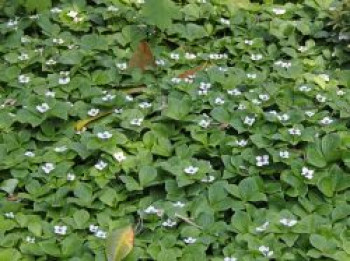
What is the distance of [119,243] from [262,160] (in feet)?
2.51

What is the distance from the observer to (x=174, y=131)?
381 centimetres

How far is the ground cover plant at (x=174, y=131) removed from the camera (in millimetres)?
3236

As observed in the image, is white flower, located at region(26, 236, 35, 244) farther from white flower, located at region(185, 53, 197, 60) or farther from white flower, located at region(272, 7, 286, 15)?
white flower, located at region(272, 7, 286, 15)

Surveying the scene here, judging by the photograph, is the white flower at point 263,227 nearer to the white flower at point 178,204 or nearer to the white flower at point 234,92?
the white flower at point 178,204

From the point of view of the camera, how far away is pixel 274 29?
4602mm

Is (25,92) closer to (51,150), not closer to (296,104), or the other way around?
(51,150)

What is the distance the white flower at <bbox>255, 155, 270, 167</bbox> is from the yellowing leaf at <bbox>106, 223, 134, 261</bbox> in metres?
0.64

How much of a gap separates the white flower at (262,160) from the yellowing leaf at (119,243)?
0.64 metres

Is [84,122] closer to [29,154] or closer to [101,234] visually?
[29,154]

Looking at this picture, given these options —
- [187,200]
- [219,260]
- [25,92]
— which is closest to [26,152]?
[25,92]

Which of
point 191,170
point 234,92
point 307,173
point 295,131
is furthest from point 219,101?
point 307,173

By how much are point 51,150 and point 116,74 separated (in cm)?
69

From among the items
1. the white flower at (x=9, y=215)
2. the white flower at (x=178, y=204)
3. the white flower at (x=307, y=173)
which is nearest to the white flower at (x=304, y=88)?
the white flower at (x=307, y=173)

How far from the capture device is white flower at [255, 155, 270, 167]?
11.6 feet
